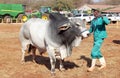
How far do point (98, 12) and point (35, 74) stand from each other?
2521 mm

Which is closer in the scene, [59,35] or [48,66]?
[59,35]

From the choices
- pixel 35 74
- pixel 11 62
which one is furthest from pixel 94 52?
pixel 11 62

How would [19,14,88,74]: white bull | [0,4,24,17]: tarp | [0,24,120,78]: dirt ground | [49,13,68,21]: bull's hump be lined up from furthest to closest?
1. [0,4,24,17]: tarp
2. [0,24,120,78]: dirt ground
3. [49,13,68,21]: bull's hump
4. [19,14,88,74]: white bull

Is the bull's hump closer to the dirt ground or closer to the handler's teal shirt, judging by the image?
the handler's teal shirt

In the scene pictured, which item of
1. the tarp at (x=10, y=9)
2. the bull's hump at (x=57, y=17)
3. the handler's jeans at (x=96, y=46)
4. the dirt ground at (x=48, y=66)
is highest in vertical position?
the bull's hump at (x=57, y=17)

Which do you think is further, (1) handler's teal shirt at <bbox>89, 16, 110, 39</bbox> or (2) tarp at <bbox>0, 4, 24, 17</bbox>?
(2) tarp at <bbox>0, 4, 24, 17</bbox>

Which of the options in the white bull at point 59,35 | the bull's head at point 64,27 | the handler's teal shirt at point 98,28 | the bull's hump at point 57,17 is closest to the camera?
the bull's head at point 64,27

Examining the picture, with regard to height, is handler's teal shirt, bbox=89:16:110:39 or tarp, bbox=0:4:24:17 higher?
handler's teal shirt, bbox=89:16:110:39

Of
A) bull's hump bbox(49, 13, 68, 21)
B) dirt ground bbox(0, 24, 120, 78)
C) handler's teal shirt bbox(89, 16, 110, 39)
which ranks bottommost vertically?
dirt ground bbox(0, 24, 120, 78)

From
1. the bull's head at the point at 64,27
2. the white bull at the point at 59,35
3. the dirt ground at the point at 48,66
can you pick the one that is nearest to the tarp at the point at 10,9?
the dirt ground at the point at 48,66

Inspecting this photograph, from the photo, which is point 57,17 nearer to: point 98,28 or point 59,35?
point 59,35

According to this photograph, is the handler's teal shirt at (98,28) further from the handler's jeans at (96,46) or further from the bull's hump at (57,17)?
the bull's hump at (57,17)

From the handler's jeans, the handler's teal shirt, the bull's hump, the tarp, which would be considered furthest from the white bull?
the tarp

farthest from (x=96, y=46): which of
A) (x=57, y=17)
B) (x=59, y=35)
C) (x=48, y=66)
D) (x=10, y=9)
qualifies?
(x=10, y=9)
